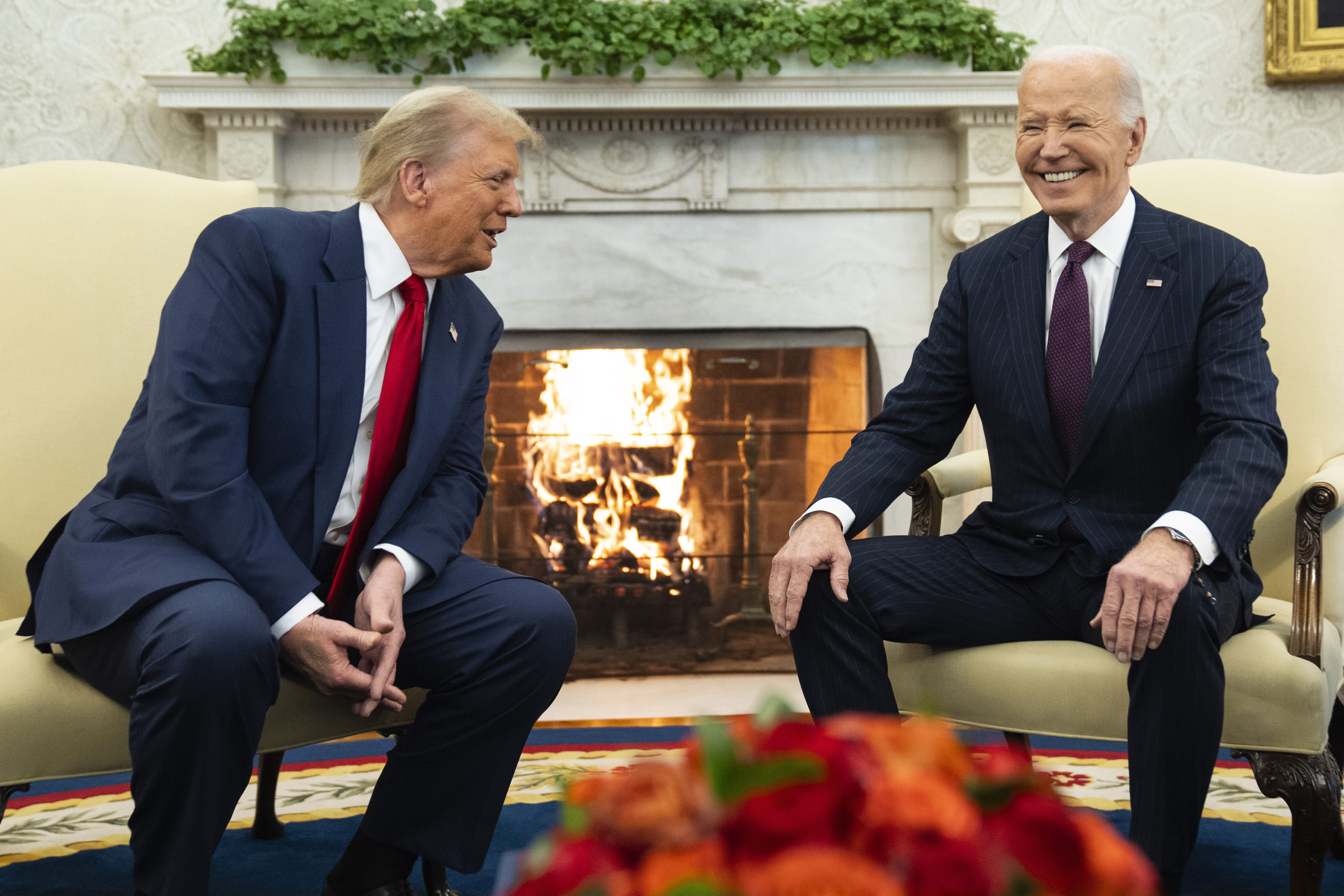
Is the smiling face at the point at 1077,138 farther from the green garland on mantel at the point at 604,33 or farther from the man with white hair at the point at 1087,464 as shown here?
the green garland on mantel at the point at 604,33

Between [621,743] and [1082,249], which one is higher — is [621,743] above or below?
below

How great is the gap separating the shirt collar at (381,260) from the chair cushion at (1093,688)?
899 mm

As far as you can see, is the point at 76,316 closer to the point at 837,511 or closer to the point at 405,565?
the point at 405,565

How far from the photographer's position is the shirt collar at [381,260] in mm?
1532

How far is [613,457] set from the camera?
3172 millimetres

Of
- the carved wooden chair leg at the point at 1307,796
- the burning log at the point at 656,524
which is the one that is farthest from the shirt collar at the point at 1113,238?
the burning log at the point at 656,524

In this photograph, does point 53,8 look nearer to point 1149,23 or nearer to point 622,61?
point 622,61

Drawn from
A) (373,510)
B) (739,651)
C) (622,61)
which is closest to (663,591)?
(739,651)

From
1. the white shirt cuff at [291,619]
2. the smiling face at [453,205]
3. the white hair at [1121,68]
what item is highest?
the white hair at [1121,68]

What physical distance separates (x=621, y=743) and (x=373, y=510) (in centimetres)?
118

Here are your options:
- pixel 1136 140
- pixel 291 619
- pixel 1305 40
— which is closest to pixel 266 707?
pixel 291 619

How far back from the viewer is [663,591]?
322 cm

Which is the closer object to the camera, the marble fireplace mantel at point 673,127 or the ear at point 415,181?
the ear at point 415,181

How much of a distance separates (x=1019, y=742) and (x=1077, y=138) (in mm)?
961
